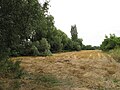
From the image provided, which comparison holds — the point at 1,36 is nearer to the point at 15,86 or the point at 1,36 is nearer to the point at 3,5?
the point at 3,5

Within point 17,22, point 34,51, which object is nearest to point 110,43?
point 34,51

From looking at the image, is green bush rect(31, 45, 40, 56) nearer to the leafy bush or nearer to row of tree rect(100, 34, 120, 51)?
row of tree rect(100, 34, 120, 51)

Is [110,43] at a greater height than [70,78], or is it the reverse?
[110,43]

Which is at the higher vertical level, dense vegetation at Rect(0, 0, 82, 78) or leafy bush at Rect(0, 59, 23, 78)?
dense vegetation at Rect(0, 0, 82, 78)

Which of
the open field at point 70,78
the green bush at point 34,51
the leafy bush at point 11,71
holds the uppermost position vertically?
the green bush at point 34,51

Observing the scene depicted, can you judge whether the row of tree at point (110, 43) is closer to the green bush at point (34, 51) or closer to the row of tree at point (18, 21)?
the green bush at point (34, 51)

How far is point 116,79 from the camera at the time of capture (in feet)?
43.0

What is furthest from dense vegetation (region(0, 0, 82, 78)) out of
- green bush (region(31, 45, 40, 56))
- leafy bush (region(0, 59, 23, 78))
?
green bush (region(31, 45, 40, 56))

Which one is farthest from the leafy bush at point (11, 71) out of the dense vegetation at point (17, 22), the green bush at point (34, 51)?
the green bush at point (34, 51)

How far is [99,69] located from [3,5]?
7437mm

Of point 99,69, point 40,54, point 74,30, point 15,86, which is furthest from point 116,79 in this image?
point 74,30

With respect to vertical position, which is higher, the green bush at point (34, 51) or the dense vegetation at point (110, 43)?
the dense vegetation at point (110, 43)

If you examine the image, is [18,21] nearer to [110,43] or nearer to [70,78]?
[70,78]

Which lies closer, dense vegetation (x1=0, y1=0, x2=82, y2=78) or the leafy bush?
dense vegetation (x1=0, y1=0, x2=82, y2=78)
